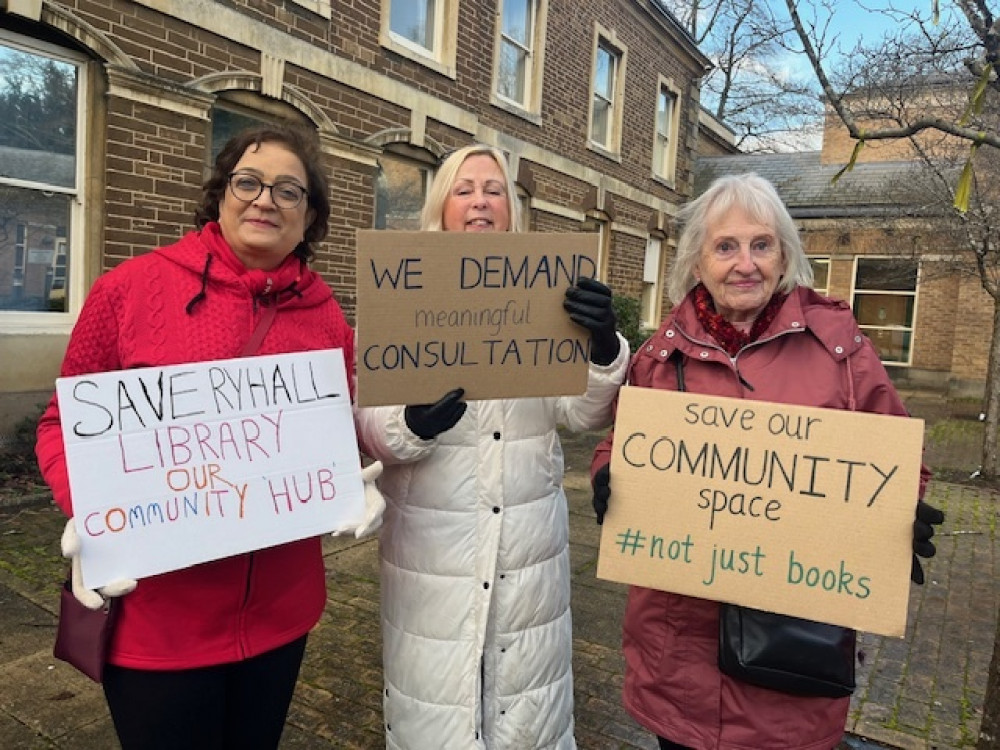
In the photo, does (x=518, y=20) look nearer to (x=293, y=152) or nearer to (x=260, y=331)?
(x=293, y=152)

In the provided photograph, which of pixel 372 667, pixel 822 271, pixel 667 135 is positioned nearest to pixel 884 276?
pixel 822 271

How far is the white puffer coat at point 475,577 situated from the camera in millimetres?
1894

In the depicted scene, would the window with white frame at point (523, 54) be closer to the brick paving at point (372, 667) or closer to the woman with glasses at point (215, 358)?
the brick paving at point (372, 667)

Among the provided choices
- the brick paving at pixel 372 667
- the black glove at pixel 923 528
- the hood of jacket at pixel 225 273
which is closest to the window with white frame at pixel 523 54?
the brick paving at pixel 372 667

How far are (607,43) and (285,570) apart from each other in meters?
12.8

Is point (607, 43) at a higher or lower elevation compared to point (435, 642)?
higher

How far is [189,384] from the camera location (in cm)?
158

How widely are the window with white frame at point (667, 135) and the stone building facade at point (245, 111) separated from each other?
2.87 m

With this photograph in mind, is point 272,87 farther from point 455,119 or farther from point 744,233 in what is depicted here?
point 744,233

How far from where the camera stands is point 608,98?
42.8ft

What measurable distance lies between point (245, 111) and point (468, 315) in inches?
233

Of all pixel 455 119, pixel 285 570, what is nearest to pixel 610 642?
pixel 285 570

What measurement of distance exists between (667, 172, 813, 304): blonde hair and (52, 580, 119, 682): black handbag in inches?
62.8

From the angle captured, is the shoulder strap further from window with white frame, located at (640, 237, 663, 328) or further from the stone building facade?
window with white frame, located at (640, 237, 663, 328)
